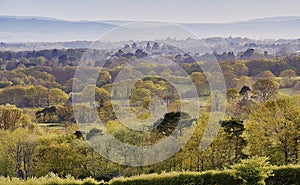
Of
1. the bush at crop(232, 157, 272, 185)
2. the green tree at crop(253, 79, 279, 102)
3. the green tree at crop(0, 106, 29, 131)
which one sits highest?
the green tree at crop(253, 79, 279, 102)

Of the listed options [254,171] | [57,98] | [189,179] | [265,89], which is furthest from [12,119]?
[254,171]

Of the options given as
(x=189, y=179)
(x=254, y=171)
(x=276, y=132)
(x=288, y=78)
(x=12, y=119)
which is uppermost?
(x=288, y=78)

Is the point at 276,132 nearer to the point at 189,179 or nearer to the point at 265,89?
the point at 189,179

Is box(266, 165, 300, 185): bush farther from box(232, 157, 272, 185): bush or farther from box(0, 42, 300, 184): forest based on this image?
box(232, 157, 272, 185): bush

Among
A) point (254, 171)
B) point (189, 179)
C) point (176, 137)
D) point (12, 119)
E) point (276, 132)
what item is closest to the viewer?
point (254, 171)

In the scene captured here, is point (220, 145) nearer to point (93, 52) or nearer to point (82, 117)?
point (82, 117)

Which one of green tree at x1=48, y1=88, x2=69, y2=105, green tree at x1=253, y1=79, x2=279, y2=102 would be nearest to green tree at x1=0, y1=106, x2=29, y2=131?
green tree at x1=48, y1=88, x2=69, y2=105

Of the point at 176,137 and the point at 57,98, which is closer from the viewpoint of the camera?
the point at 176,137

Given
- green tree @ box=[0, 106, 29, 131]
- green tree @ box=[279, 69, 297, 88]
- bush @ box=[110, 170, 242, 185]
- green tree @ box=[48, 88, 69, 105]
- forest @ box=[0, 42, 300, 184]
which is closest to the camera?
bush @ box=[110, 170, 242, 185]

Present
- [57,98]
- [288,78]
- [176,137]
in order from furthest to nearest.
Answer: [288,78], [57,98], [176,137]

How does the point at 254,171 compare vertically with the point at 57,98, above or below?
above

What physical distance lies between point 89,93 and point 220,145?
39.1 metres

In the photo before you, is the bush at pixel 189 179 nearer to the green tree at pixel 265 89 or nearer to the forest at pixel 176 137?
the forest at pixel 176 137

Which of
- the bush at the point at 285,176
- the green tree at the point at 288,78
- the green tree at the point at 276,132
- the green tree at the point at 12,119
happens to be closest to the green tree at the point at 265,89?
the green tree at the point at 288,78
